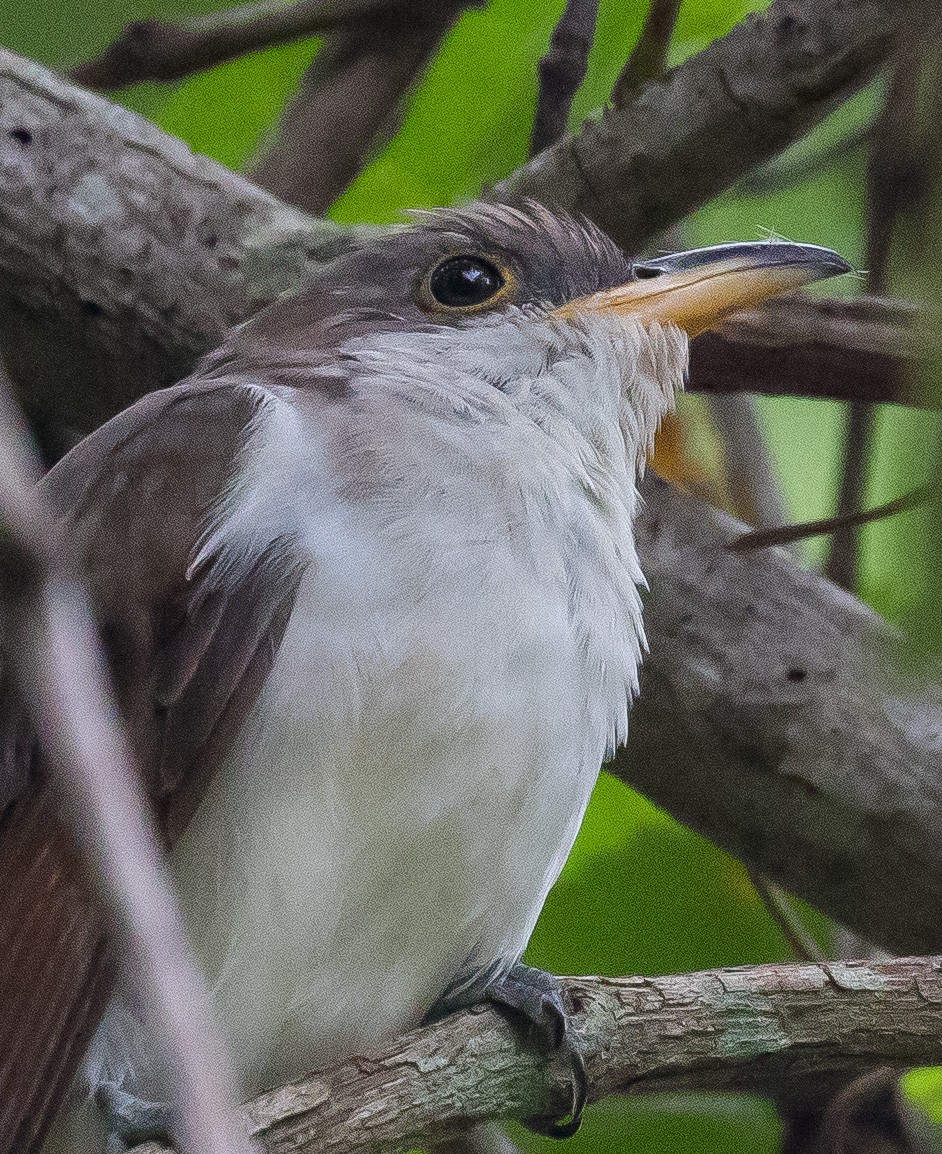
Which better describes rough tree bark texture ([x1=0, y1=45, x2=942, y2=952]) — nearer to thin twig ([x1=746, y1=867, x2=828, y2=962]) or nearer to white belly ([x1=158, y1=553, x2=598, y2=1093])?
thin twig ([x1=746, y1=867, x2=828, y2=962])

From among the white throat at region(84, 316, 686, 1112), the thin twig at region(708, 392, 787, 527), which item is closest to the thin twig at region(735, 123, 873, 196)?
the thin twig at region(708, 392, 787, 527)

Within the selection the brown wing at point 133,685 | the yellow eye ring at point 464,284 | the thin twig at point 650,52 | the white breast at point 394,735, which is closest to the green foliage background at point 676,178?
the thin twig at point 650,52

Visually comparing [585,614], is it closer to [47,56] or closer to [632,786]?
[632,786]

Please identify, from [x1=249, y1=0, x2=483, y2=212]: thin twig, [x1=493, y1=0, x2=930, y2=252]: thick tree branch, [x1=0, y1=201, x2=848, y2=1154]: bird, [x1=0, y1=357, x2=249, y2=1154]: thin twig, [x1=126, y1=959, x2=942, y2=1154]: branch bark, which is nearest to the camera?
[x1=0, y1=357, x2=249, y2=1154]: thin twig

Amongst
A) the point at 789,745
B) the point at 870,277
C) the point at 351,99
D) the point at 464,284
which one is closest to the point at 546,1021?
the point at 789,745

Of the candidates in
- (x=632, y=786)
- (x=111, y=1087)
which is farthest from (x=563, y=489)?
(x=111, y=1087)

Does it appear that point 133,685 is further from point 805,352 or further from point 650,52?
point 650,52
